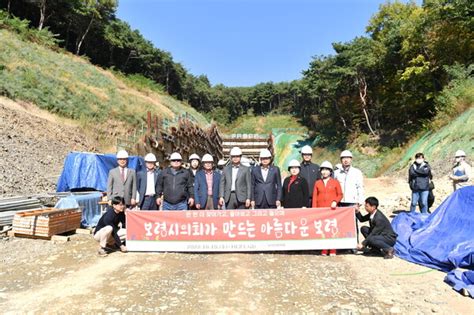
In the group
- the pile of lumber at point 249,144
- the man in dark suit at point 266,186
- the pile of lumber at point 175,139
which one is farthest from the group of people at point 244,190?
the pile of lumber at point 249,144

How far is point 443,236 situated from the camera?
543 centimetres

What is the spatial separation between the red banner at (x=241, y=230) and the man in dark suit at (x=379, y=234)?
28 cm

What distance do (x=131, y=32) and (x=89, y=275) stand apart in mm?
45775

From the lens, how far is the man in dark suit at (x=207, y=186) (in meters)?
6.19

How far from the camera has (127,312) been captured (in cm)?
370

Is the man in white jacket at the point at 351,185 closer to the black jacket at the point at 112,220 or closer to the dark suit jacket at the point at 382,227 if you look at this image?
the dark suit jacket at the point at 382,227

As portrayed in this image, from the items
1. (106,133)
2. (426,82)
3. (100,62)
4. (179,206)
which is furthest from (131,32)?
(179,206)

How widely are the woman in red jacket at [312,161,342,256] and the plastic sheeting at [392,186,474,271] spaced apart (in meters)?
1.31

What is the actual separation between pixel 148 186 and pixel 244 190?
1.86m

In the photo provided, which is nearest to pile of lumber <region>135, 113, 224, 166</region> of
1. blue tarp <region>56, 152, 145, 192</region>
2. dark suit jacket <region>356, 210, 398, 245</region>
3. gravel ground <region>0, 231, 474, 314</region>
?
blue tarp <region>56, 152, 145, 192</region>

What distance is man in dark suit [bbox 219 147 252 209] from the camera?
238 inches

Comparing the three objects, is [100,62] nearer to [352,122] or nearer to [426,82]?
[352,122]

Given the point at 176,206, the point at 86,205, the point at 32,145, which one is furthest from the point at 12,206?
the point at 32,145

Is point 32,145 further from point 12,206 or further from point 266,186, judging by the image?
point 266,186
